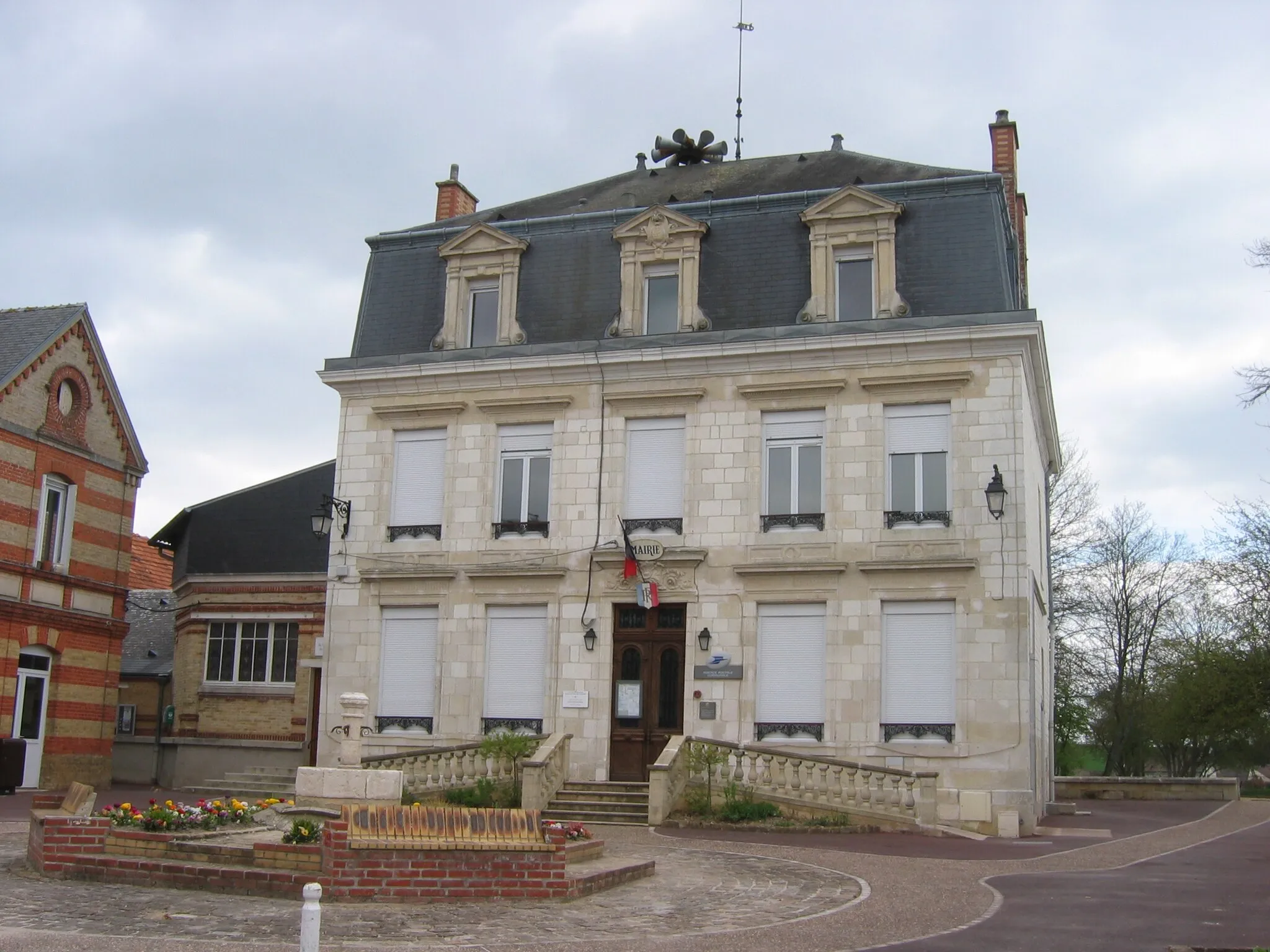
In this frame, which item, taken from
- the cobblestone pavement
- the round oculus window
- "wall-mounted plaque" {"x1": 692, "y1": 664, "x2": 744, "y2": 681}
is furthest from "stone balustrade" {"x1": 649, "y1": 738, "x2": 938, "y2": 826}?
the round oculus window

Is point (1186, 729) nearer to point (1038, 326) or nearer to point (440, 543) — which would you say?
point (1038, 326)

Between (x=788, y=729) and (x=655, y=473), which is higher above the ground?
(x=655, y=473)

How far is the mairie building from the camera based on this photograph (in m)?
19.7

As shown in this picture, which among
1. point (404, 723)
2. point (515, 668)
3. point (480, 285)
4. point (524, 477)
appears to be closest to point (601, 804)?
point (515, 668)

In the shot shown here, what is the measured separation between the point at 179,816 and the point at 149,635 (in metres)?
20.5

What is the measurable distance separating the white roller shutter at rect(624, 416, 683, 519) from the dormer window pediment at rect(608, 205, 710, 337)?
159cm

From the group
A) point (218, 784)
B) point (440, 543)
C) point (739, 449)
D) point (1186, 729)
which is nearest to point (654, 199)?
point (739, 449)

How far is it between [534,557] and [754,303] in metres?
5.44

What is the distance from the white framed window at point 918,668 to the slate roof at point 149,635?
1587 centimetres

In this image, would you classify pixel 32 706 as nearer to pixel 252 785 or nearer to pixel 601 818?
pixel 252 785

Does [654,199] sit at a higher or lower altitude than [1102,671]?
higher

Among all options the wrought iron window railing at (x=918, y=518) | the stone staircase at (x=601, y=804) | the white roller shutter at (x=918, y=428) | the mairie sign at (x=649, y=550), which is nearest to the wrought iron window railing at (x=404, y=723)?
the stone staircase at (x=601, y=804)

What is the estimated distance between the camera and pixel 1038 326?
2000 centimetres

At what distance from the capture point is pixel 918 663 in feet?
64.5
